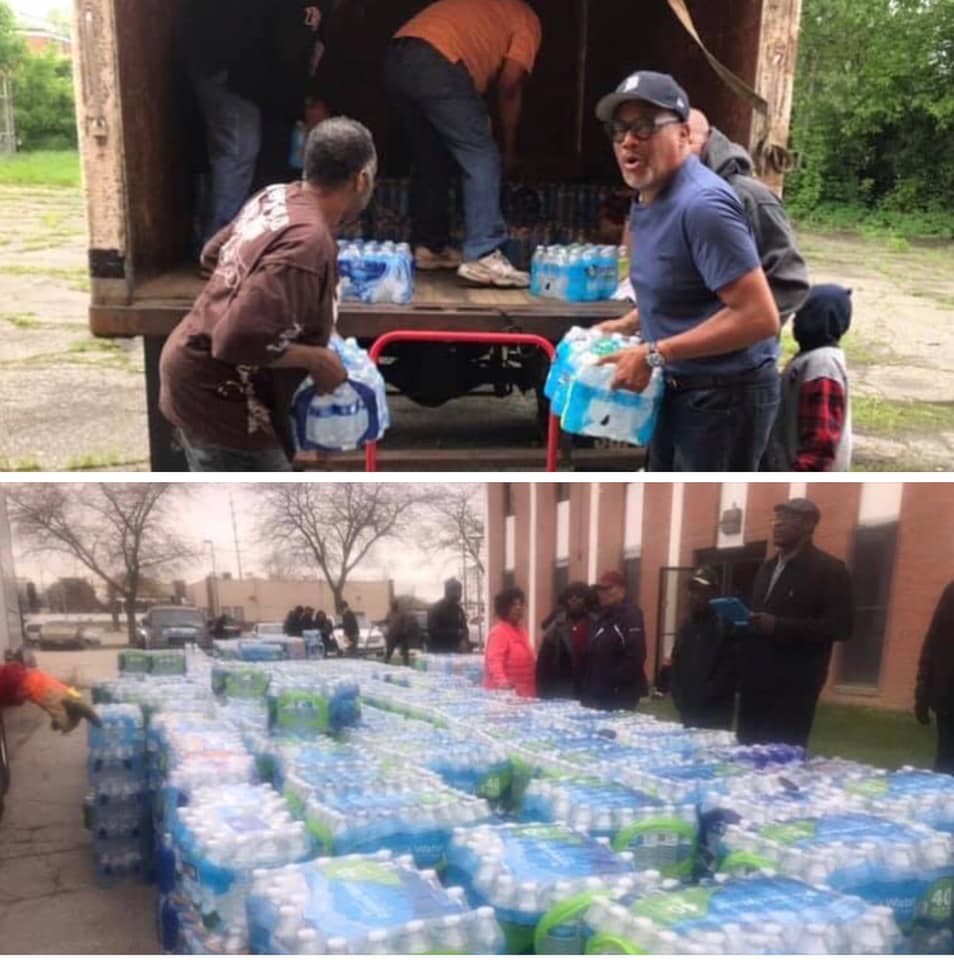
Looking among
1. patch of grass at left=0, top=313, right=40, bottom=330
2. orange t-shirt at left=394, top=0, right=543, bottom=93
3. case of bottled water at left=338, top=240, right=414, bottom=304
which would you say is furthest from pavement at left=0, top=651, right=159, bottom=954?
patch of grass at left=0, top=313, right=40, bottom=330

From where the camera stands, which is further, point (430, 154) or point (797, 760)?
point (430, 154)

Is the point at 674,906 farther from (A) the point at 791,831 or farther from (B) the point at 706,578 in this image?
(B) the point at 706,578

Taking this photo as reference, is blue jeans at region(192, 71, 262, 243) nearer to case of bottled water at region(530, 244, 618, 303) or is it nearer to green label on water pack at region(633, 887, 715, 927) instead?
case of bottled water at region(530, 244, 618, 303)

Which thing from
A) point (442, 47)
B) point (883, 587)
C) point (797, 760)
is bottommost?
point (797, 760)

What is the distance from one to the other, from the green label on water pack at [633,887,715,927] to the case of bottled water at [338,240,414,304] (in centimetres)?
319

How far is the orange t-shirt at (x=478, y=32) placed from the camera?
15.9ft

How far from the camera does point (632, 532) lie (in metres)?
1.60

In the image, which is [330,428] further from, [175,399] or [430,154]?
[430,154]

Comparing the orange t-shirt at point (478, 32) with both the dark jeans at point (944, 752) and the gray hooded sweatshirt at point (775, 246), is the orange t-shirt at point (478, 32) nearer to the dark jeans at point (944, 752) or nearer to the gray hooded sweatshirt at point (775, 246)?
the gray hooded sweatshirt at point (775, 246)

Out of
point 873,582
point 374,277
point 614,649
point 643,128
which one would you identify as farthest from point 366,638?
point 374,277

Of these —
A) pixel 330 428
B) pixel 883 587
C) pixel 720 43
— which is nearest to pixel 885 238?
pixel 720 43

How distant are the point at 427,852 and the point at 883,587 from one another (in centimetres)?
73

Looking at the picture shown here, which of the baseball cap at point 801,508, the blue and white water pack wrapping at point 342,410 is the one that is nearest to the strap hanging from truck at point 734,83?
the blue and white water pack wrapping at point 342,410

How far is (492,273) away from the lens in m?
4.88
